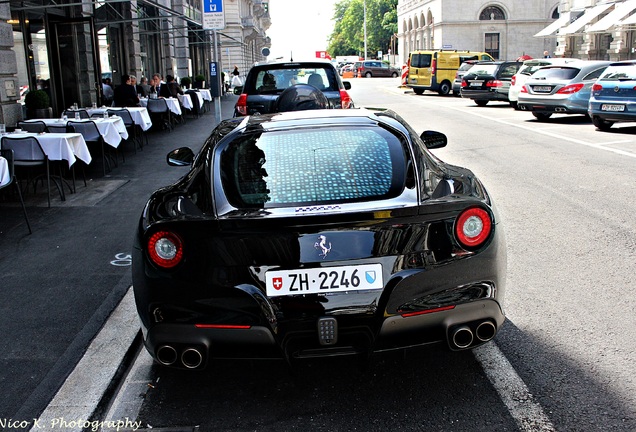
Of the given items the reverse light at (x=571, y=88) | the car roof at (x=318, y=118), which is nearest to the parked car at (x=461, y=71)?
the reverse light at (x=571, y=88)

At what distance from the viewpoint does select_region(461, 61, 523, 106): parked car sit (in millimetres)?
26094

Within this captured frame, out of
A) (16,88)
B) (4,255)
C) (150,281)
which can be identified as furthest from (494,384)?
(16,88)

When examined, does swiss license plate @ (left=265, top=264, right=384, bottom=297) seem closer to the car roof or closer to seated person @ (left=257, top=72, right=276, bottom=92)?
the car roof

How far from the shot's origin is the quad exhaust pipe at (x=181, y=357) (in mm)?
3441

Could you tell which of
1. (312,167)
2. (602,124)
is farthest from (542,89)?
(312,167)

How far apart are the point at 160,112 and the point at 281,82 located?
8082 millimetres

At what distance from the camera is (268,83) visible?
11352mm

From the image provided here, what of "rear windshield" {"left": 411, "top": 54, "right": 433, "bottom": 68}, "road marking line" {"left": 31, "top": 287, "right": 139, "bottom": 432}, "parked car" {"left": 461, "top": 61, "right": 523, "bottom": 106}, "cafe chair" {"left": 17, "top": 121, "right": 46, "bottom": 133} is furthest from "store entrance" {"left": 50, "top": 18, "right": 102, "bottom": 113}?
"rear windshield" {"left": 411, "top": 54, "right": 433, "bottom": 68}

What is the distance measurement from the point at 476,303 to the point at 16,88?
41.8 ft

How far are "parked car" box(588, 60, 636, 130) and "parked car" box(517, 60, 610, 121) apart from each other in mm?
2441

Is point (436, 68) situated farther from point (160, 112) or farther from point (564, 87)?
point (160, 112)

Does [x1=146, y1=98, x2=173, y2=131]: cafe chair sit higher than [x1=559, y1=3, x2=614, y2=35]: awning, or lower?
lower

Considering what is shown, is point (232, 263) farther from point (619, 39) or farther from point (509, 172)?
point (619, 39)

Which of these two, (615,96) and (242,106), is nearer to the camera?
(242,106)
